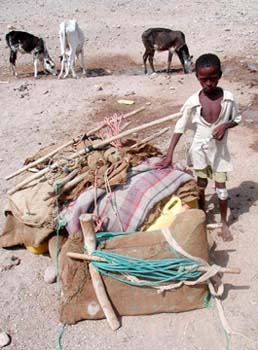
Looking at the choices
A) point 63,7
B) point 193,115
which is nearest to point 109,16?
point 63,7

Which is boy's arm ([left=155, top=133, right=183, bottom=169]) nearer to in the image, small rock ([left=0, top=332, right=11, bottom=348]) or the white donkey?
small rock ([left=0, top=332, right=11, bottom=348])

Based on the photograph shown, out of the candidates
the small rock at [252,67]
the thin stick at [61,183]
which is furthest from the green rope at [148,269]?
the small rock at [252,67]

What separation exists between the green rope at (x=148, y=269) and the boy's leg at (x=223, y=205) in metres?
0.92

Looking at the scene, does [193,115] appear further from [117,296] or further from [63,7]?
[63,7]

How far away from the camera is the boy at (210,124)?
3590 millimetres

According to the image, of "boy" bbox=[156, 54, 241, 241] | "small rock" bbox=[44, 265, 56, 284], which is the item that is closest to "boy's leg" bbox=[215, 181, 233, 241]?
"boy" bbox=[156, 54, 241, 241]

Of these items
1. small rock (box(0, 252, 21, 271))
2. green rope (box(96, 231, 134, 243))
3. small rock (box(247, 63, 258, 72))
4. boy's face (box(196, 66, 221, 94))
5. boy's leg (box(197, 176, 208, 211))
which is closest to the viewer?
green rope (box(96, 231, 134, 243))

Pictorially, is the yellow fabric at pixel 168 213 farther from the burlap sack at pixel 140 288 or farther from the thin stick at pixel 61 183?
the thin stick at pixel 61 183

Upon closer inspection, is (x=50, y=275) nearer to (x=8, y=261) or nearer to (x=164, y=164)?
(x=8, y=261)

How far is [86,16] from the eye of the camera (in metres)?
16.4

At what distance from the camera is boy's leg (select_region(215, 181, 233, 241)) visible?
13.0ft

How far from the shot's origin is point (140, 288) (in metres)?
3.25

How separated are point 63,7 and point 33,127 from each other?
12296 mm

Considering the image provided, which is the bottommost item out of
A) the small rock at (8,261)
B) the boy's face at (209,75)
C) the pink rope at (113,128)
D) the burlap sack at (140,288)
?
the small rock at (8,261)
